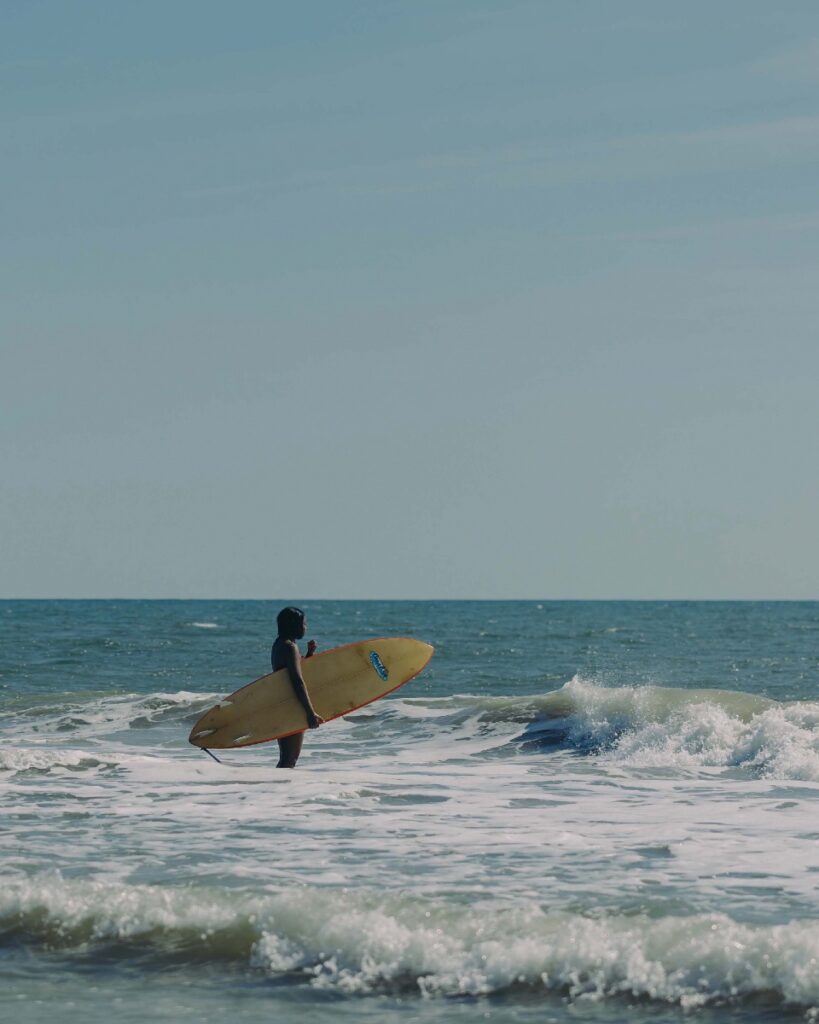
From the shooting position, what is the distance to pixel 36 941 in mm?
6988

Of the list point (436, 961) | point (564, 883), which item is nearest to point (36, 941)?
point (436, 961)

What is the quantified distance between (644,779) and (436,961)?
6516mm

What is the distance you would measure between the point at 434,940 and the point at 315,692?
7257 mm

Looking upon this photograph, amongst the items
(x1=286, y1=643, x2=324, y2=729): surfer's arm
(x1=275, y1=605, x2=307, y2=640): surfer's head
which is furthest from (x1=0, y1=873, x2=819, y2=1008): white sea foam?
(x1=275, y1=605, x2=307, y2=640): surfer's head

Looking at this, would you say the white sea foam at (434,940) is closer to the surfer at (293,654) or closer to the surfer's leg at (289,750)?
the surfer at (293,654)

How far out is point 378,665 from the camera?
14258 mm

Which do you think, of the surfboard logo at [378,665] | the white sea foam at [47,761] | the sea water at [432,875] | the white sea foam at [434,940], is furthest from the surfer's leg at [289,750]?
the white sea foam at [434,940]

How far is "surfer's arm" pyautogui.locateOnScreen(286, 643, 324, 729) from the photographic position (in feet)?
36.9

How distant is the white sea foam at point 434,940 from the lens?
6.20m

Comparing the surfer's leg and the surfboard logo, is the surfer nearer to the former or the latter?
the surfer's leg

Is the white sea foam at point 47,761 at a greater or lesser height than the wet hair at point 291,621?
lesser

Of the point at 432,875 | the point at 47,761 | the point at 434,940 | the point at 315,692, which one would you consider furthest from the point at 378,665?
the point at 434,940

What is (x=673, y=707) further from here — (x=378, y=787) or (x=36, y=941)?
(x=36, y=941)

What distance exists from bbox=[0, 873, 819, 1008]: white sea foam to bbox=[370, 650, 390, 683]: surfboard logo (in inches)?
264
